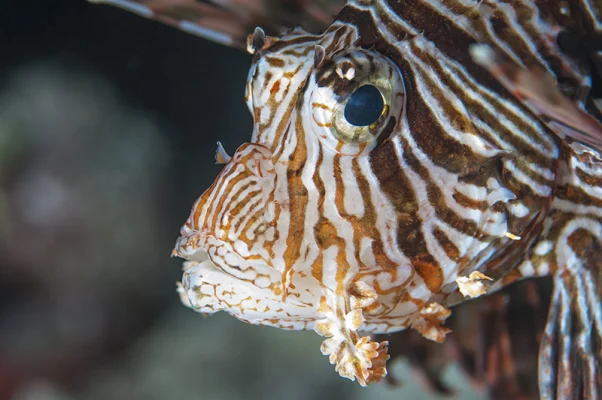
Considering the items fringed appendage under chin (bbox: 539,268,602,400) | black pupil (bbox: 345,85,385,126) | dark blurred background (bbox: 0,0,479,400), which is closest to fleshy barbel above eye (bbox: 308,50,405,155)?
black pupil (bbox: 345,85,385,126)

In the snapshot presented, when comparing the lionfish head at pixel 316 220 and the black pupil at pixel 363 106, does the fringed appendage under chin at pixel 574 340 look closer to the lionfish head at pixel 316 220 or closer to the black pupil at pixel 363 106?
the lionfish head at pixel 316 220

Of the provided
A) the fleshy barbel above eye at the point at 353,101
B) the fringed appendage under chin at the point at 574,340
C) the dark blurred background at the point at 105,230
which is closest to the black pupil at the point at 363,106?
the fleshy barbel above eye at the point at 353,101

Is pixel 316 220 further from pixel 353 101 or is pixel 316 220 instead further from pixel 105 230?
pixel 105 230

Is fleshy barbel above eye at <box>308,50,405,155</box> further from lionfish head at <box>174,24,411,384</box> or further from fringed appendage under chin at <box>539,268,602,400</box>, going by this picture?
fringed appendage under chin at <box>539,268,602,400</box>

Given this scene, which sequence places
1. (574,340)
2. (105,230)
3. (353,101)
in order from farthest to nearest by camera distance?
(105,230), (574,340), (353,101)

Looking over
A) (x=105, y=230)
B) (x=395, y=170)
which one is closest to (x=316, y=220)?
(x=395, y=170)

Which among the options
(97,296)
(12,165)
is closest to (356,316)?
(97,296)

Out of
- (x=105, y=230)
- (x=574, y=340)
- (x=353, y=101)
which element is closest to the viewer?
(x=353, y=101)
